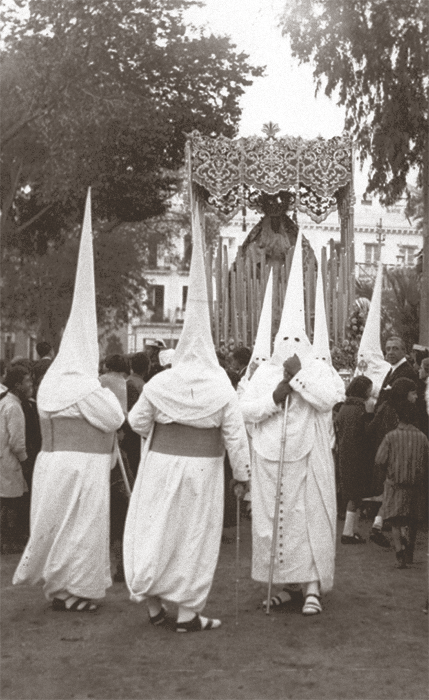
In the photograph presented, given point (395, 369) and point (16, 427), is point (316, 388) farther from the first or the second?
point (395, 369)

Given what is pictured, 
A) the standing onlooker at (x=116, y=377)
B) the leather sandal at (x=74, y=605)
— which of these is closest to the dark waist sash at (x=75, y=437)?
the leather sandal at (x=74, y=605)

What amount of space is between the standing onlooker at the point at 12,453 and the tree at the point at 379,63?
1044 centimetres

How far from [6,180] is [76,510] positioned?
1745cm

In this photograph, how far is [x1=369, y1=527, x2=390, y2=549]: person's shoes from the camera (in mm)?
9711

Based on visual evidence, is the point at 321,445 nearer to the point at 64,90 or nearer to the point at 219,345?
the point at 219,345

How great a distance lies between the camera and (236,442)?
22.8 ft

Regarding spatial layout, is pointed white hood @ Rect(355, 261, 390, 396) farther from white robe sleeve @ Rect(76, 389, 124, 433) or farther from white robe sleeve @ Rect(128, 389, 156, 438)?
white robe sleeve @ Rect(128, 389, 156, 438)

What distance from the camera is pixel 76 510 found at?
736cm

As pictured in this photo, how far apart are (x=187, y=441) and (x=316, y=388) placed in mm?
978

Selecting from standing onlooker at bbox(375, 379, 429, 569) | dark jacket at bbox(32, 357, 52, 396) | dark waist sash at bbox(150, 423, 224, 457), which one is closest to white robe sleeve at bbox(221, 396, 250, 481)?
dark waist sash at bbox(150, 423, 224, 457)

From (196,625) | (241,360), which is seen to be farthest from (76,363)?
(241,360)

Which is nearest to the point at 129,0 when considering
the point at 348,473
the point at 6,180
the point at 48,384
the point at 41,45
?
the point at 41,45

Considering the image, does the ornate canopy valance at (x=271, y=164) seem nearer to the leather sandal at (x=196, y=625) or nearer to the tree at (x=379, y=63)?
the tree at (x=379, y=63)

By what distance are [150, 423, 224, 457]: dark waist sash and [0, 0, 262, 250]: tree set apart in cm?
1246
